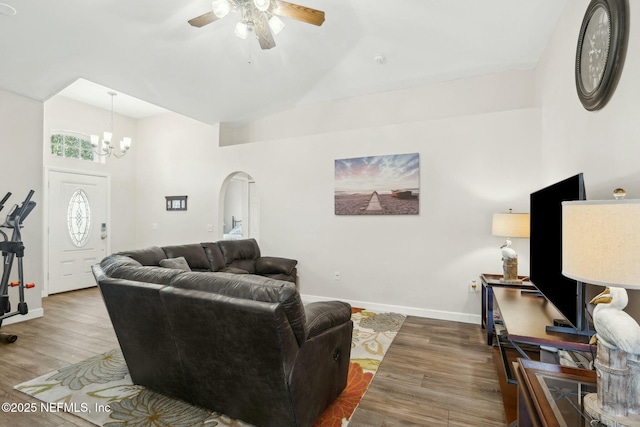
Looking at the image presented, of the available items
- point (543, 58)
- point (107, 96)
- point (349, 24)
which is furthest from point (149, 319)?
point (107, 96)

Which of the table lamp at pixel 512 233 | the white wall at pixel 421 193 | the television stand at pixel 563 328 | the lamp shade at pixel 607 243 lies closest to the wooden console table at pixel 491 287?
the table lamp at pixel 512 233

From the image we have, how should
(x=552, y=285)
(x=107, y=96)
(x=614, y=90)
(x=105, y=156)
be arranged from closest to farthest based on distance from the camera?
(x=614, y=90)
(x=552, y=285)
(x=107, y=96)
(x=105, y=156)

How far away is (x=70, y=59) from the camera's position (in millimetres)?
3547

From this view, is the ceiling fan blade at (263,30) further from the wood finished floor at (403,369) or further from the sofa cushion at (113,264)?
the wood finished floor at (403,369)

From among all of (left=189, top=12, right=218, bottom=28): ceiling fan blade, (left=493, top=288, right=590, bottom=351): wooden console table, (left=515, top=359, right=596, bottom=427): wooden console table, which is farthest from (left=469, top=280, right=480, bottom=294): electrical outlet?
(left=189, top=12, right=218, bottom=28): ceiling fan blade

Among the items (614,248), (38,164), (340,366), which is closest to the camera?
(614,248)

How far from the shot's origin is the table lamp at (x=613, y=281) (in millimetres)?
982

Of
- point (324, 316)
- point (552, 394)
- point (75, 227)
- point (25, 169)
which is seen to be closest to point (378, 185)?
point (324, 316)

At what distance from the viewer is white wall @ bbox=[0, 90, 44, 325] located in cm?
384

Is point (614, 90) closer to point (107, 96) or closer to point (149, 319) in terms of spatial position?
point (149, 319)

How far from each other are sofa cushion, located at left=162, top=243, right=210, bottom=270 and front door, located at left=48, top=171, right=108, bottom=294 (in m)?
2.82

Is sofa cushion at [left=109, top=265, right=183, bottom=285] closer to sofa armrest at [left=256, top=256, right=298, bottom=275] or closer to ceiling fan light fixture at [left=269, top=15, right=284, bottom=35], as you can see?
ceiling fan light fixture at [left=269, top=15, right=284, bottom=35]

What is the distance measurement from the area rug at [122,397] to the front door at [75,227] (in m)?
3.46

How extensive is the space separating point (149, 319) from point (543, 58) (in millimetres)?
4661
